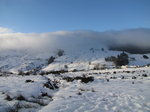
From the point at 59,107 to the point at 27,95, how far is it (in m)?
2.89

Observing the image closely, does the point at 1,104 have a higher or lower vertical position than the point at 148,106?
higher

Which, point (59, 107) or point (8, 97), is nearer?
point (59, 107)

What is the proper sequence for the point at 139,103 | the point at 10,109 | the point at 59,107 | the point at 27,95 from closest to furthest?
the point at 10,109 < the point at 59,107 < the point at 139,103 < the point at 27,95

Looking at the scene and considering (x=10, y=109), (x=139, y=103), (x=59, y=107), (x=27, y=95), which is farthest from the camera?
(x=27, y=95)

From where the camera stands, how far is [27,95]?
471 inches

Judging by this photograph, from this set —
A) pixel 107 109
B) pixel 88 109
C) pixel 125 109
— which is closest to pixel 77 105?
pixel 88 109

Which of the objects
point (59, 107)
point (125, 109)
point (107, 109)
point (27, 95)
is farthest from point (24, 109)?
point (125, 109)

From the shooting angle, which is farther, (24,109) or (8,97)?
(8,97)

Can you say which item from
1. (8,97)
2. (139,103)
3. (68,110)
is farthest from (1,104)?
(139,103)

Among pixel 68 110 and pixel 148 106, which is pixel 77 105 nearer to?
pixel 68 110

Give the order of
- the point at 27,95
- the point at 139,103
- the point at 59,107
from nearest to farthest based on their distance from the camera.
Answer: the point at 59,107
the point at 139,103
the point at 27,95

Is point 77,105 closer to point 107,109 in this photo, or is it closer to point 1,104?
point 107,109

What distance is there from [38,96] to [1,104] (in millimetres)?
3306

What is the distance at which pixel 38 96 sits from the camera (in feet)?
41.5
